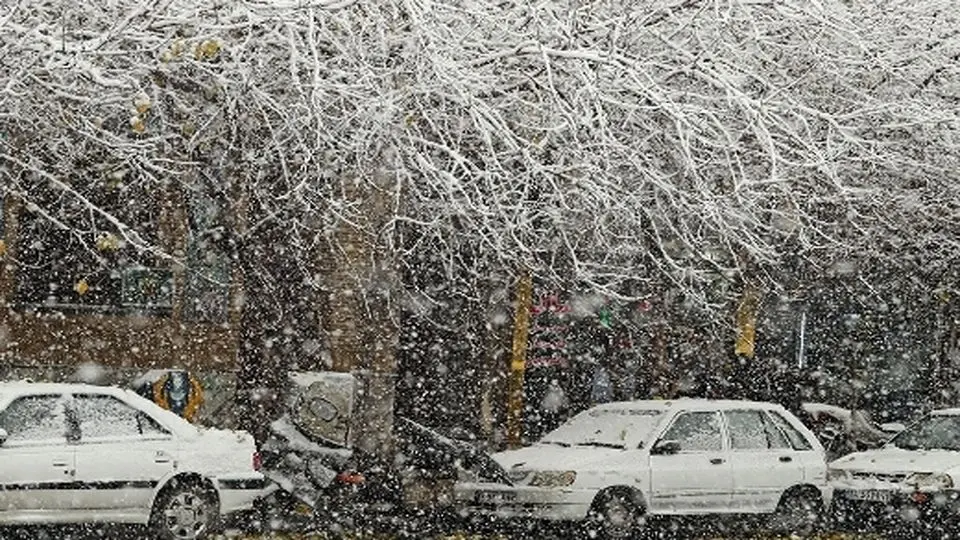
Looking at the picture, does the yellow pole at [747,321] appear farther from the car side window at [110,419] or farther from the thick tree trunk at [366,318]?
the car side window at [110,419]

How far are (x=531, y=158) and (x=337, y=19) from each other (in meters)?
1.91

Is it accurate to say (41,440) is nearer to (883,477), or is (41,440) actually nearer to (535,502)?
(535,502)

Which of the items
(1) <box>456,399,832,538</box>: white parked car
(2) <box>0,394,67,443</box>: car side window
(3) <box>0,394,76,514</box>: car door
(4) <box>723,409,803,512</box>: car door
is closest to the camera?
(3) <box>0,394,76,514</box>: car door

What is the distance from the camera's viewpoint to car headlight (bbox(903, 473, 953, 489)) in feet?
50.6

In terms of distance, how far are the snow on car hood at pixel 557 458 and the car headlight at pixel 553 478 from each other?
0.05 m

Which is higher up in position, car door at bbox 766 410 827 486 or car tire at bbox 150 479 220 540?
car door at bbox 766 410 827 486

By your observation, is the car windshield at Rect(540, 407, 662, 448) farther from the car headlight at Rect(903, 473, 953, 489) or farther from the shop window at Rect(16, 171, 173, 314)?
the shop window at Rect(16, 171, 173, 314)

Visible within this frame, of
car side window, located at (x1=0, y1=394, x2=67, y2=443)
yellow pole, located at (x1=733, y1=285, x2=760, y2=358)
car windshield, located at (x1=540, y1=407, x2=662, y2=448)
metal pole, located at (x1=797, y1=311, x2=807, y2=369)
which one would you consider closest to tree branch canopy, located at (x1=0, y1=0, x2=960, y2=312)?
car windshield, located at (x1=540, y1=407, x2=662, y2=448)

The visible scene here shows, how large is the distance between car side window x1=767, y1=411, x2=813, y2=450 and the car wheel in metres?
0.45

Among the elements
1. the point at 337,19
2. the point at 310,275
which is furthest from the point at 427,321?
the point at 337,19

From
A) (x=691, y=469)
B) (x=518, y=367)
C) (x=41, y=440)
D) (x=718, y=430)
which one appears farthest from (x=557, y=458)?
(x=518, y=367)

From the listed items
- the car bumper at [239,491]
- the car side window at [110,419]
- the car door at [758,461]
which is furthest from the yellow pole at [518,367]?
the car side window at [110,419]

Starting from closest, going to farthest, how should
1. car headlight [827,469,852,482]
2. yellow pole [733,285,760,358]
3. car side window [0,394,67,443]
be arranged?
car side window [0,394,67,443] → car headlight [827,469,852,482] → yellow pole [733,285,760,358]

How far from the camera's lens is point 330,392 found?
17.6m
